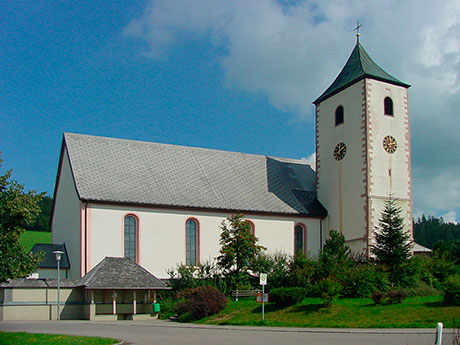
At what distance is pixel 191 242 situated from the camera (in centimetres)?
3862

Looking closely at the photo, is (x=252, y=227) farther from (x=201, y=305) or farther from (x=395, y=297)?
(x=395, y=297)

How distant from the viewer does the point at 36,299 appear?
31625mm

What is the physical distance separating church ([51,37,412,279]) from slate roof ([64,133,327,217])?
84 millimetres

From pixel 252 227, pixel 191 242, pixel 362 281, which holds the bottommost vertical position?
pixel 362 281

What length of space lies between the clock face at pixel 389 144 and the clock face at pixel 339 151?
9.36 feet

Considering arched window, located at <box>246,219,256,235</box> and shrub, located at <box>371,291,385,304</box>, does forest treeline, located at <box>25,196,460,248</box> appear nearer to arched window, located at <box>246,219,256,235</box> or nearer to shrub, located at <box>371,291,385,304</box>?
arched window, located at <box>246,219,256,235</box>

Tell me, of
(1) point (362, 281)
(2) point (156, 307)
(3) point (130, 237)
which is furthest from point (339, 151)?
(2) point (156, 307)

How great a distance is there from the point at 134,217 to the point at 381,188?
16871 millimetres

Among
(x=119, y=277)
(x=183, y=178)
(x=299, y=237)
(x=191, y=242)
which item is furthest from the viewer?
(x=299, y=237)

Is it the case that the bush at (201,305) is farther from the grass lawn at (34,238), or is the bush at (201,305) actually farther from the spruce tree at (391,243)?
the grass lawn at (34,238)

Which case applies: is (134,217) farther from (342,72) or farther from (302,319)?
(342,72)

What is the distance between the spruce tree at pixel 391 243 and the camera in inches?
1388

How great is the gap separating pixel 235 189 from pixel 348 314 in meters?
17.8

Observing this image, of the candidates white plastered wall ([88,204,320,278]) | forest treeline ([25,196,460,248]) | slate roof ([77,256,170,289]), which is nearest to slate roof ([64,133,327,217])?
white plastered wall ([88,204,320,278])
